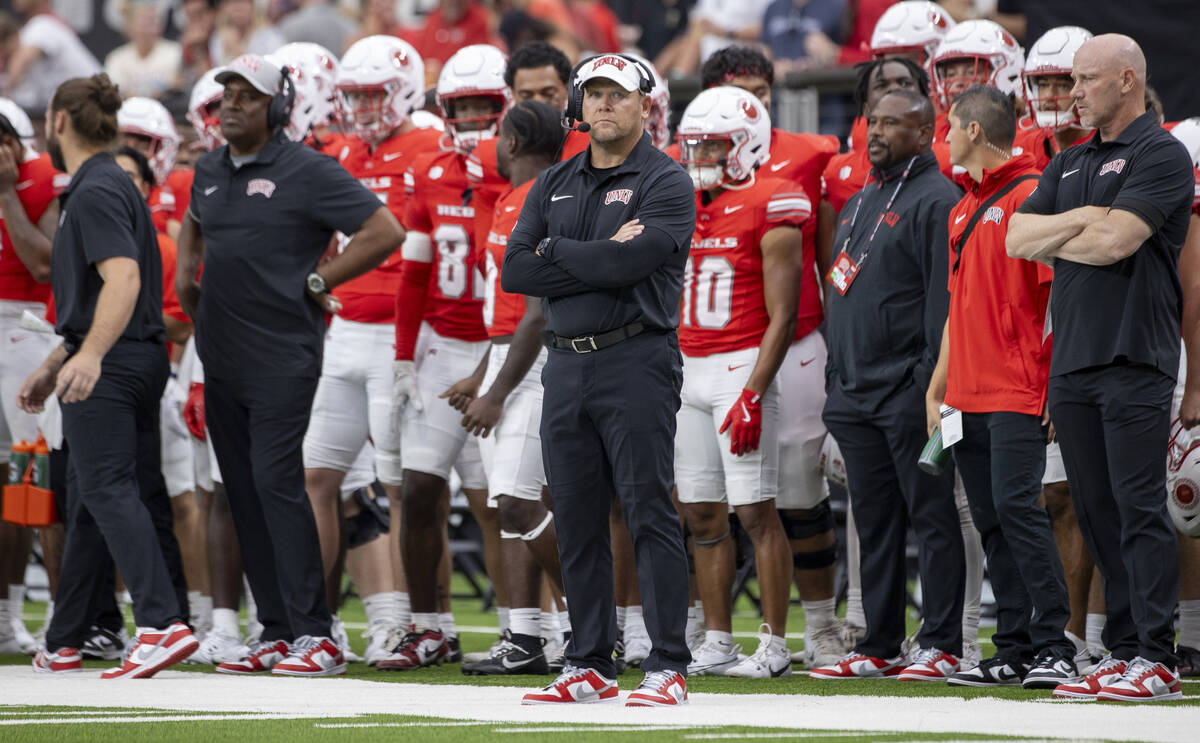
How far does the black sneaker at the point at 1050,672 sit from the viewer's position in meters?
6.59

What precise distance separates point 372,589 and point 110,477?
6.09ft

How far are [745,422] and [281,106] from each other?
2.43m

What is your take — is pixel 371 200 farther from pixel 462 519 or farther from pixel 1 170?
pixel 462 519

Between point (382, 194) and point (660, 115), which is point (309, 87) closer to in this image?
point (382, 194)

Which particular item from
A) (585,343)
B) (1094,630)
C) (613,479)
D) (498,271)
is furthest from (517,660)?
→ (1094,630)

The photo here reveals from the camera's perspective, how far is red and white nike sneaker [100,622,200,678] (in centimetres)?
724

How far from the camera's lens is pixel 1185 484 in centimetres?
720

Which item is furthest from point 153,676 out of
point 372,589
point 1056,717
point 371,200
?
point 1056,717

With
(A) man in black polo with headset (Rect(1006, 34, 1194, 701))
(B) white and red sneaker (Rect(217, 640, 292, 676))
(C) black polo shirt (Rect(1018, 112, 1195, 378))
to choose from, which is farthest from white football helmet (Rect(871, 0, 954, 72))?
(B) white and red sneaker (Rect(217, 640, 292, 676))

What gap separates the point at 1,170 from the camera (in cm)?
849

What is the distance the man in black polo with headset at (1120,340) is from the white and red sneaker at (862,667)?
1138 mm

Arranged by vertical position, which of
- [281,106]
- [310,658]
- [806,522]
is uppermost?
[281,106]

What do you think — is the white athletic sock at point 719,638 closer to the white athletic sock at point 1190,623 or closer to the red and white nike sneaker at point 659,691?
the red and white nike sneaker at point 659,691

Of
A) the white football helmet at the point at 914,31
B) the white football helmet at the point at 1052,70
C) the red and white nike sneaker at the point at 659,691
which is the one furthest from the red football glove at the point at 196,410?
the white football helmet at the point at 1052,70
